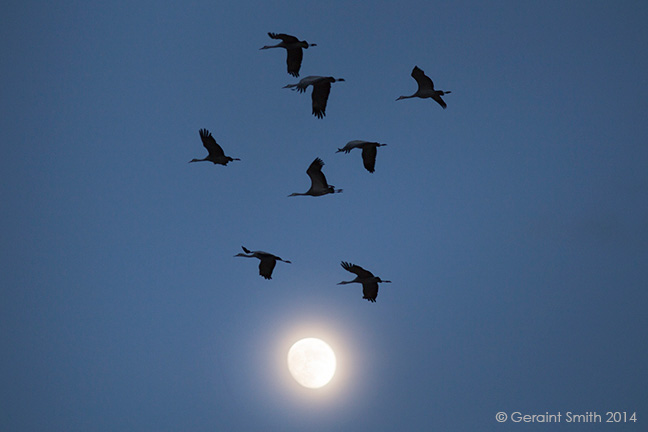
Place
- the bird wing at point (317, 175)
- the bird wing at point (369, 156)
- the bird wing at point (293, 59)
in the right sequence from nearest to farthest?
the bird wing at point (317, 175)
the bird wing at point (293, 59)
the bird wing at point (369, 156)

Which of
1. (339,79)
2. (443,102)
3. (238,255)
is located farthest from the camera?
(238,255)

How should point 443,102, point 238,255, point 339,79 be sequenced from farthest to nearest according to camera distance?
point 238,255 < point 443,102 < point 339,79

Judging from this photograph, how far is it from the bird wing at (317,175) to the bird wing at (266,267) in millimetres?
3559

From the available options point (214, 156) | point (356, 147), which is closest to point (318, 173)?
point (356, 147)

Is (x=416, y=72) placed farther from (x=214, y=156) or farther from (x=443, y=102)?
(x=214, y=156)

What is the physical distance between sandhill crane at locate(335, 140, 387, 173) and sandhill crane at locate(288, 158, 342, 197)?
1.17 m

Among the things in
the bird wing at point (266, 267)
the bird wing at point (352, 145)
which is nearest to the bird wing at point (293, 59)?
the bird wing at point (352, 145)

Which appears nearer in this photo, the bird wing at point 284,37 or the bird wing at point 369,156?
the bird wing at point 284,37

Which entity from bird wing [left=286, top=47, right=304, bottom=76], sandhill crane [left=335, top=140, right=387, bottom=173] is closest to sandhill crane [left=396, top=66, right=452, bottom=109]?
sandhill crane [left=335, top=140, right=387, bottom=173]

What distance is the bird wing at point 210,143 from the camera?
28750 millimetres

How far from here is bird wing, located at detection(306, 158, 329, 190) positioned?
27875 mm

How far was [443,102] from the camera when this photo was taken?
29344 mm

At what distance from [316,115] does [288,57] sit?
2.58m

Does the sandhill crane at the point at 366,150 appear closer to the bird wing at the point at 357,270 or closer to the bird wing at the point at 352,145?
the bird wing at the point at 352,145
